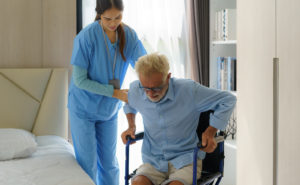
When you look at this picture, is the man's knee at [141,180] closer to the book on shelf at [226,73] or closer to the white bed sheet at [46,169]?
the white bed sheet at [46,169]

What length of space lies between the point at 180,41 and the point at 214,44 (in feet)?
1.06

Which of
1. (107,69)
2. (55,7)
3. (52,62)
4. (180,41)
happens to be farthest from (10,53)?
(180,41)

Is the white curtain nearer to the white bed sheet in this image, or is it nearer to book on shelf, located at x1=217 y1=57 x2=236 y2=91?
book on shelf, located at x1=217 y1=57 x2=236 y2=91

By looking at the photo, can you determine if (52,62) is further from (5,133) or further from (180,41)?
(180,41)

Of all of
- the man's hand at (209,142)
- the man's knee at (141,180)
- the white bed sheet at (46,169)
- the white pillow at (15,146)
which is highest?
the man's hand at (209,142)

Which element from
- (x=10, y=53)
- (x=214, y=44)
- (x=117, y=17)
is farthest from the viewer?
(x=214, y=44)

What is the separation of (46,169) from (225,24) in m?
1.85

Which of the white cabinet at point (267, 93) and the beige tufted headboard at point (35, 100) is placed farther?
the beige tufted headboard at point (35, 100)

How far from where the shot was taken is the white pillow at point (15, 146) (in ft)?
7.82

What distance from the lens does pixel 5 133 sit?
253cm

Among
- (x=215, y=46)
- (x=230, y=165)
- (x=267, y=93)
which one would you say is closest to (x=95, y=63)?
(x=267, y=93)

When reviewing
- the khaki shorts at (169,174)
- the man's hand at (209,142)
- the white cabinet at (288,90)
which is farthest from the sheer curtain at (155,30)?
the white cabinet at (288,90)

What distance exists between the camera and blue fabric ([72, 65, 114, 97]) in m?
2.42

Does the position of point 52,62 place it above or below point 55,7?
below
